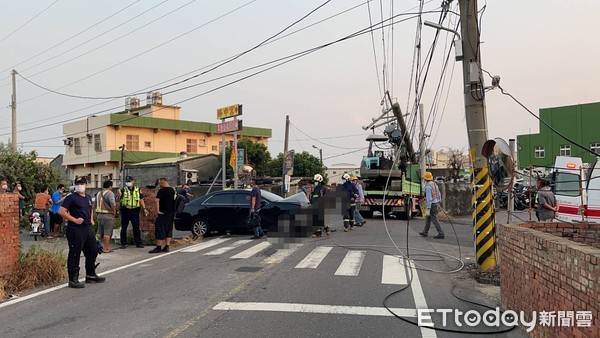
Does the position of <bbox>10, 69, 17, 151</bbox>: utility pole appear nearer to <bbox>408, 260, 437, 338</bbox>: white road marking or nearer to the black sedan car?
the black sedan car

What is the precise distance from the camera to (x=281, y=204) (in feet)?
45.4

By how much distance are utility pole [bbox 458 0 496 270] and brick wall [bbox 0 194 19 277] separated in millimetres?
7972

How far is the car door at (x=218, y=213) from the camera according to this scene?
1433 cm

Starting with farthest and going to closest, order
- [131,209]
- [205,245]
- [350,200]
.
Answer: [350,200] < [205,245] < [131,209]

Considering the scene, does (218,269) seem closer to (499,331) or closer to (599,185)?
(499,331)

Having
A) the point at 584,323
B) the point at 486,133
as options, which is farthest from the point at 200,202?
the point at 584,323

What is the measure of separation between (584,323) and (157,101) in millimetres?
53870

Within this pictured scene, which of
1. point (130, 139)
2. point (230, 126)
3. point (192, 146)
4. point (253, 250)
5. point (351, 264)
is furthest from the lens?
point (192, 146)

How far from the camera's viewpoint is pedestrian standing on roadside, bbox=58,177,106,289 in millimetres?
7922

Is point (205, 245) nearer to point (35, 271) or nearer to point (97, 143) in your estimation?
point (35, 271)

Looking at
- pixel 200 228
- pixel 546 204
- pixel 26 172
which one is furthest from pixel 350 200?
pixel 26 172

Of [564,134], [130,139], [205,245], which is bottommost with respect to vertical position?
[205,245]

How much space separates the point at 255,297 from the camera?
6867mm

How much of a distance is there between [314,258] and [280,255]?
0.80 m
